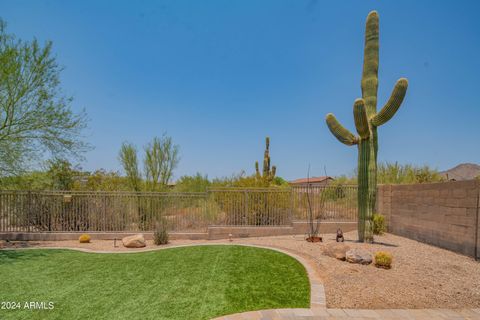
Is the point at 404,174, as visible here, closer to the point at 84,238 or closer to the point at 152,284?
the point at 152,284

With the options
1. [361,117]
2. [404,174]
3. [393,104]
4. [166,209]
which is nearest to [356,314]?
[361,117]

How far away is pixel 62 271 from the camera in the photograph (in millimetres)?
6387

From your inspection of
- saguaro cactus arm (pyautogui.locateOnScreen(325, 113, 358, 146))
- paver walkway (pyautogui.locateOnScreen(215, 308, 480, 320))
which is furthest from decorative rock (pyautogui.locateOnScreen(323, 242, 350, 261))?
saguaro cactus arm (pyautogui.locateOnScreen(325, 113, 358, 146))

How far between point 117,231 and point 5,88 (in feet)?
20.9

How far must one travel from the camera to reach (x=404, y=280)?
550cm

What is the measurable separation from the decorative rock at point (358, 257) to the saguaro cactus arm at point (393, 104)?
419 centimetres

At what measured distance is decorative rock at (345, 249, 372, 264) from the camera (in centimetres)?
646

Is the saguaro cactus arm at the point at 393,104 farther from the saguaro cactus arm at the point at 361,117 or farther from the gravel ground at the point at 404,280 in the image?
the gravel ground at the point at 404,280

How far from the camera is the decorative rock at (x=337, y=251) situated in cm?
686

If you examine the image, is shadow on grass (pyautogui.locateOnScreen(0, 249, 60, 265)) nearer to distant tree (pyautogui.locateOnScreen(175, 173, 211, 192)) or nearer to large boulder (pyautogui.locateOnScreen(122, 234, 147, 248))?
large boulder (pyautogui.locateOnScreen(122, 234, 147, 248))

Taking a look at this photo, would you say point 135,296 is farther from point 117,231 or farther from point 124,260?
point 117,231

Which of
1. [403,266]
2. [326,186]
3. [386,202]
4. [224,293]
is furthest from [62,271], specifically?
[386,202]

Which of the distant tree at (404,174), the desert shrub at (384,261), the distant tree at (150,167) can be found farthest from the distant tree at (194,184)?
the desert shrub at (384,261)

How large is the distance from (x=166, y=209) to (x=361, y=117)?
8141 mm
